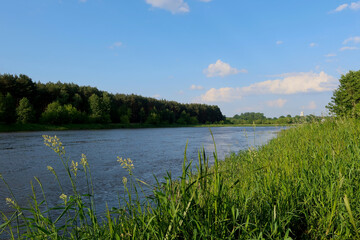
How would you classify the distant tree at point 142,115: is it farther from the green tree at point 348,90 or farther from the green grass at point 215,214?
the green grass at point 215,214

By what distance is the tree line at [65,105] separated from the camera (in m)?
56.4

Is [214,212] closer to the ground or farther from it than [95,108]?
closer to the ground

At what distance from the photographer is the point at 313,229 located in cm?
295

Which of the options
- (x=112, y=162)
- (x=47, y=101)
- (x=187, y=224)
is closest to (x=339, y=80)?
(x=112, y=162)

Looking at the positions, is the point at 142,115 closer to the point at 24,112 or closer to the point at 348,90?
the point at 24,112

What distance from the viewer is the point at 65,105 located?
6712cm

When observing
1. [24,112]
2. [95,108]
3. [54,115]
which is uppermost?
[95,108]

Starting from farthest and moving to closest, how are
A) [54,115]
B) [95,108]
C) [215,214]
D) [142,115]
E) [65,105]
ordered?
1. [142,115]
2. [95,108]
3. [65,105]
4. [54,115]
5. [215,214]

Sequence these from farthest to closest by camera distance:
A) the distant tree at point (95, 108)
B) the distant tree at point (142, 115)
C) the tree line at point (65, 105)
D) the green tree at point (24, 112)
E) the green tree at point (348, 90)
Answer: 1. the distant tree at point (142, 115)
2. the distant tree at point (95, 108)
3. the tree line at point (65, 105)
4. the green tree at point (24, 112)
5. the green tree at point (348, 90)

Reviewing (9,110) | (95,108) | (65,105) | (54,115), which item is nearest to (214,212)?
(9,110)

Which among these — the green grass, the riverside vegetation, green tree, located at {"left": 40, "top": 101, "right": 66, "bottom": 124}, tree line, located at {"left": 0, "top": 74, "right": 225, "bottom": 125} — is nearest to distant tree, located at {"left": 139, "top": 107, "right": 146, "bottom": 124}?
tree line, located at {"left": 0, "top": 74, "right": 225, "bottom": 125}

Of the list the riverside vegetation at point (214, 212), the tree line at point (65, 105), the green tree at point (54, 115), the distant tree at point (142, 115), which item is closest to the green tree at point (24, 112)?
the tree line at point (65, 105)

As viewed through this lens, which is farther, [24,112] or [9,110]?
[24,112]

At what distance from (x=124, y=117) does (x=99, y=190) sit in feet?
264
